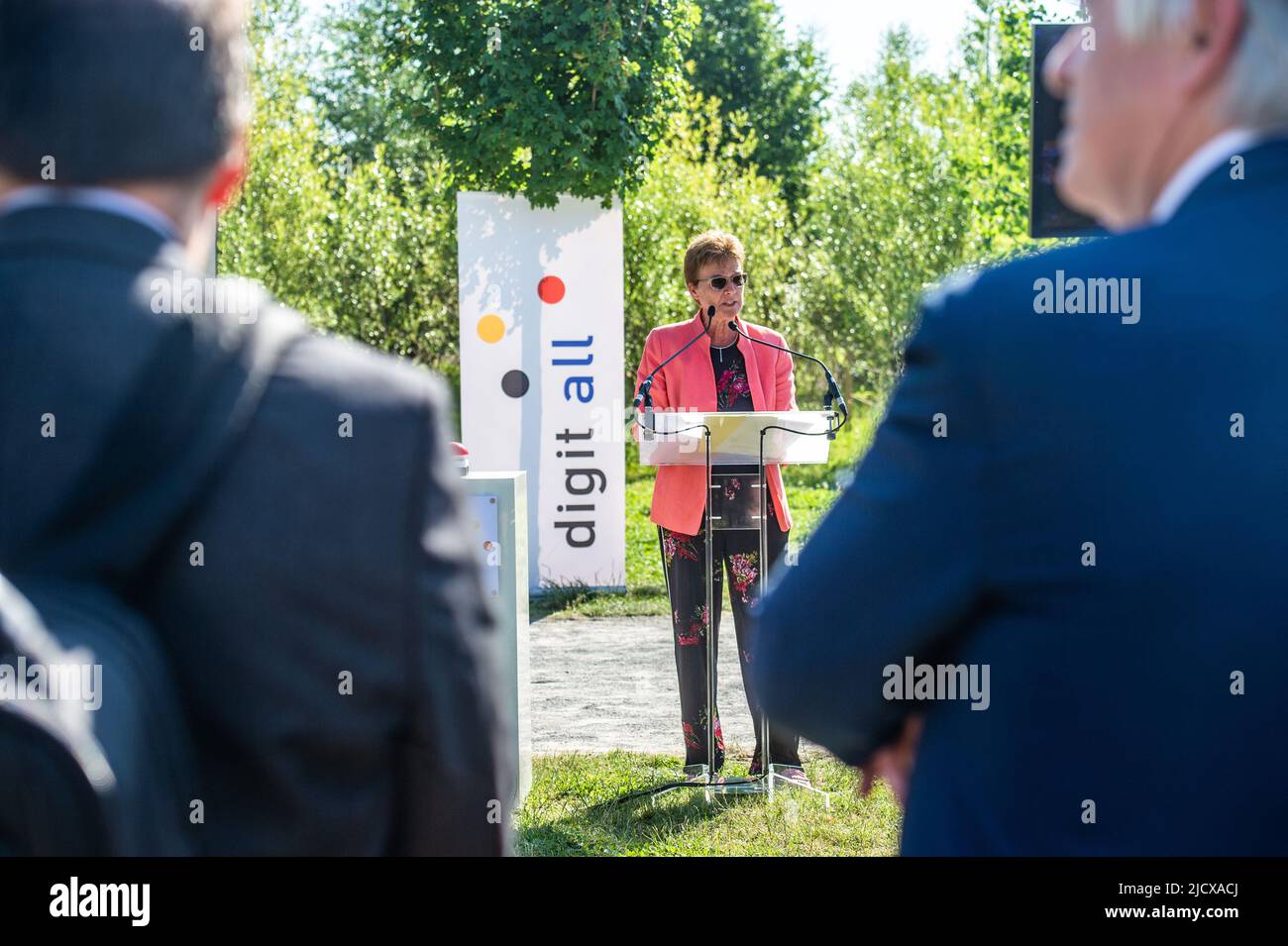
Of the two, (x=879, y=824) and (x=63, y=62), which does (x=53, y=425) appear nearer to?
(x=63, y=62)

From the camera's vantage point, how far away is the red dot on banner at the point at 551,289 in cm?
1020

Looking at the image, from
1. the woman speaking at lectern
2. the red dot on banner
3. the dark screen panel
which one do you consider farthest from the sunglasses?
the red dot on banner

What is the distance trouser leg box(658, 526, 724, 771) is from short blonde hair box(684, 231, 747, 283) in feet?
3.63

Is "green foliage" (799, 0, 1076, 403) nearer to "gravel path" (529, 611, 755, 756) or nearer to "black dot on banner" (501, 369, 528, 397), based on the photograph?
"black dot on banner" (501, 369, 528, 397)

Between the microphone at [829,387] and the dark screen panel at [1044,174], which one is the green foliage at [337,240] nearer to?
the microphone at [829,387]

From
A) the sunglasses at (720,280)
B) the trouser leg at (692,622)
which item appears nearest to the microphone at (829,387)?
the sunglasses at (720,280)

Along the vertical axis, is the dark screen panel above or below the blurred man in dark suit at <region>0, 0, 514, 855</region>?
above

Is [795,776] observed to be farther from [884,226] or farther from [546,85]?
[884,226]

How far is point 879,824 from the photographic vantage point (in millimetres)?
5094

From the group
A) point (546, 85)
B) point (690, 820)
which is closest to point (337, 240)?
point (546, 85)

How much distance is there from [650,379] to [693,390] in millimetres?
338

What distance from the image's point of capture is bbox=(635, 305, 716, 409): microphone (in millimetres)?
5082

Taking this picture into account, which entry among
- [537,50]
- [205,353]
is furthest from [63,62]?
[537,50]

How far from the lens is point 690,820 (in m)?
5.08
